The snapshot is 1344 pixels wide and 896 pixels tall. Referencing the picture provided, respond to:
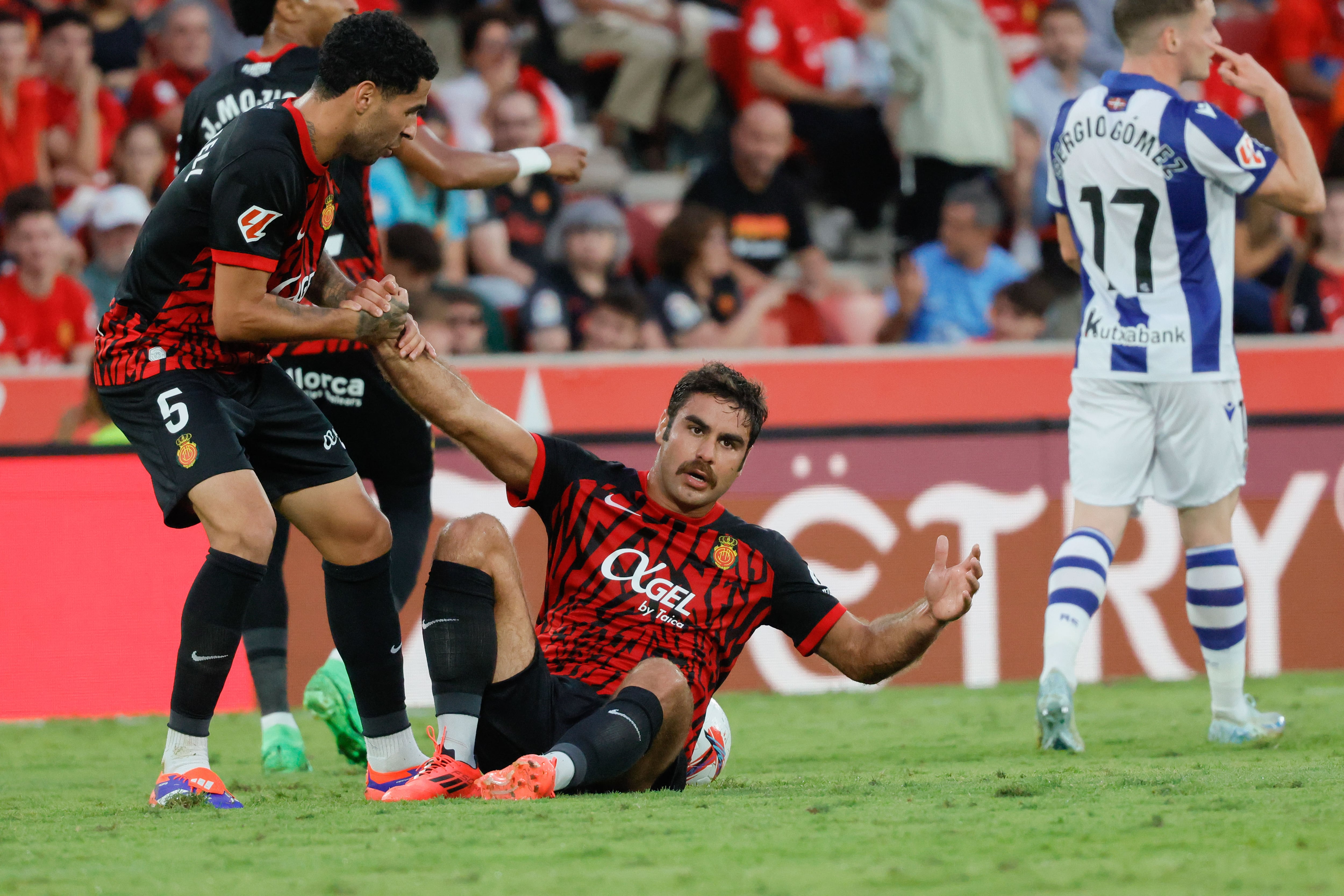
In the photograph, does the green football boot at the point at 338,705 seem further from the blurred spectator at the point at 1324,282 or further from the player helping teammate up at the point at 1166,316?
the blurred spectator at the point at 1324,282

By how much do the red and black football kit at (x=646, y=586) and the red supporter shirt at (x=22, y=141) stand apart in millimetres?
6208

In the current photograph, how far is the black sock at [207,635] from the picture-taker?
392cm

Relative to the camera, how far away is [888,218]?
1058 cm

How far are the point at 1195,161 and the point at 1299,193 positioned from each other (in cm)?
Result: 33

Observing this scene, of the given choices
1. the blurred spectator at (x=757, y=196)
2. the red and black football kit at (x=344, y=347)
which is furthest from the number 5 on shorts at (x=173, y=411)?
the blurred spectator at (x=757, y=196)

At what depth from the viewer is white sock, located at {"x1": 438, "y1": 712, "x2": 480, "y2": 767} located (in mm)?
3906

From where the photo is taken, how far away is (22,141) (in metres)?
9.31

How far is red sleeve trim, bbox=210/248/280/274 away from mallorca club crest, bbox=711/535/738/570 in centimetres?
128

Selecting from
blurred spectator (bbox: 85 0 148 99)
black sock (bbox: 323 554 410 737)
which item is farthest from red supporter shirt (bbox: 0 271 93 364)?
black sock (bbox: 323 554 410 737)

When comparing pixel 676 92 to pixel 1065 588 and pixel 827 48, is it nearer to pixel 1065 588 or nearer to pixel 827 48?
Result: pixel 827 48

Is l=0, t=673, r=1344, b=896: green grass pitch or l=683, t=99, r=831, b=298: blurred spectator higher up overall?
l=683, t=99, r=831, b=298: blurred spectator

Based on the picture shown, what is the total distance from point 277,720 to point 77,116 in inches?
217

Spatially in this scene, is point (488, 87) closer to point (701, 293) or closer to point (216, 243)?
point (701, 293)

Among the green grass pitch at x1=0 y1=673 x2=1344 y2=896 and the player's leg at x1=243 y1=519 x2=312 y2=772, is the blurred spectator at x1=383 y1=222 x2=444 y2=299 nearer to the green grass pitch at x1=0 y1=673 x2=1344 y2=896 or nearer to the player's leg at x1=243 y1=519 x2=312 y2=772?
the player's leg at x1=243 y1=519 x2=312 y2=772
